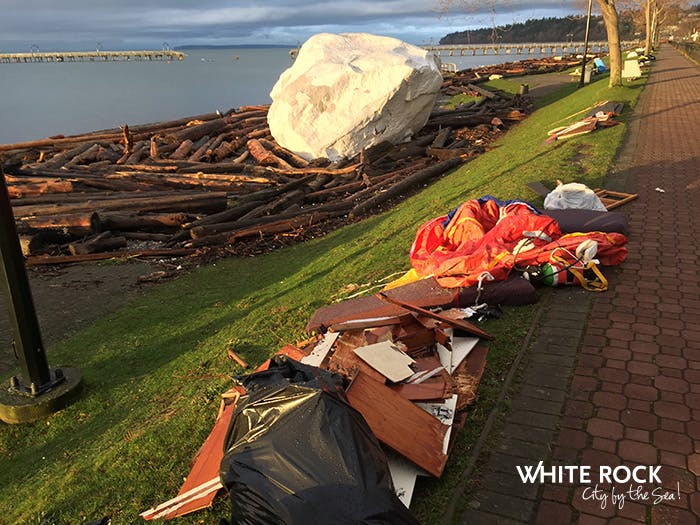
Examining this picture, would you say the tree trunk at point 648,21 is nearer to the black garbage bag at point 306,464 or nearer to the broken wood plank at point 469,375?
the broken wood plank at point 469,375

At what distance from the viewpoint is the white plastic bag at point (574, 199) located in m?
7.98

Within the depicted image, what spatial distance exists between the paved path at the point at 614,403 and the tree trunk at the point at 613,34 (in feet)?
57.9

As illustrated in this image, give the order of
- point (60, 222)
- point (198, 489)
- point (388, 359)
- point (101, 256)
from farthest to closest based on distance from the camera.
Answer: point (60, 222) → point (101, 256) → point (388, 359) → point (198, 489)

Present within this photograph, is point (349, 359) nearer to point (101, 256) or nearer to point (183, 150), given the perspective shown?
point (101, 256)

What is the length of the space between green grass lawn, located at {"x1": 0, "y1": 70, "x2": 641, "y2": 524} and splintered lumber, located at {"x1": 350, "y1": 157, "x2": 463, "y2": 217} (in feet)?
3.46

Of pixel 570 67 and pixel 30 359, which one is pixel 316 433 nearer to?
pixel 30 359

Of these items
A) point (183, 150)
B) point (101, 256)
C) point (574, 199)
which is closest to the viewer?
point (574, 199)

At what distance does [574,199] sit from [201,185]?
12.1m

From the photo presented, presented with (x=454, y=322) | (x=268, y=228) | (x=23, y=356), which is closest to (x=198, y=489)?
(x=454, y=322)

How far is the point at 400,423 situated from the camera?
12.3ft

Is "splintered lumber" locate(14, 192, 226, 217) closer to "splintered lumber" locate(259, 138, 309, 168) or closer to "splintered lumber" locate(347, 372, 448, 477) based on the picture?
"splintered lumber" locate(259, 138, 309, 168)

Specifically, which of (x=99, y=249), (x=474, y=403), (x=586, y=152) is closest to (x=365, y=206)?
(x=586, y=152)

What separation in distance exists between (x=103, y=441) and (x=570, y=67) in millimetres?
48778

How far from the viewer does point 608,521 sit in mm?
3170
